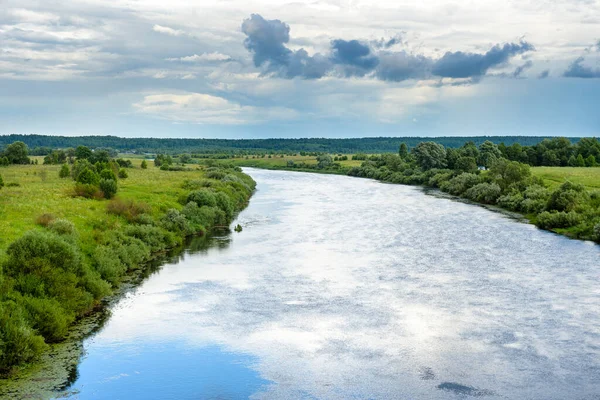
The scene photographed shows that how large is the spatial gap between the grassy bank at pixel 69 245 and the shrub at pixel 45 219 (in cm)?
5

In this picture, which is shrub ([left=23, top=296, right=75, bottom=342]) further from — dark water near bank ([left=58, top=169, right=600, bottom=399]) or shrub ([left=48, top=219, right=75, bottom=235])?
shrub ([left=48, top=219, right=75, bottom=235])

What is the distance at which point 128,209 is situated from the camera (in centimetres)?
3941

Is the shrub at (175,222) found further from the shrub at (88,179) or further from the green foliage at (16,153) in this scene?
the green foliage at (16,153)

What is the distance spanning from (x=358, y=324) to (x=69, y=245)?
11568 mm

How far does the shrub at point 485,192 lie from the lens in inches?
2543

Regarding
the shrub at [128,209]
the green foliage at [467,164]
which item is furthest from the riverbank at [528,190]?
the shrub at [128,209]

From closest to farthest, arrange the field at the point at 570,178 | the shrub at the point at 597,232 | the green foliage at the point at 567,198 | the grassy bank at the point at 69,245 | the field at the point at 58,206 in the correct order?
the grassy bank at the point at 69,245 < the field at the point at 58,206 < the shrub at the point at 597,232 < the green foliage at the point at 567,198 < the field at the point at 570,178

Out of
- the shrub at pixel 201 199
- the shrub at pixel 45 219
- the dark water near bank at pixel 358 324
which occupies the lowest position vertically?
the dark water near bank at pixel 358 324

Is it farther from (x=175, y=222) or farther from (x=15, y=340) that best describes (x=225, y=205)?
(x=15, y=340)

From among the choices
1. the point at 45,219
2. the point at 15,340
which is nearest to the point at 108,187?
the point at 45,219

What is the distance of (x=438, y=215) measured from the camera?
54.2m

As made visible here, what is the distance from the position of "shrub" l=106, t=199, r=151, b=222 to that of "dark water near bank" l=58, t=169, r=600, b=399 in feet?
15.7

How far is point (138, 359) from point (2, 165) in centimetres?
9736

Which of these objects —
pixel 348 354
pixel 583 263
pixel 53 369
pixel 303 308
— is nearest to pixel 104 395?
pixel 53 369
